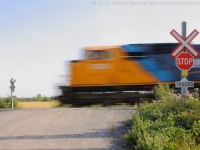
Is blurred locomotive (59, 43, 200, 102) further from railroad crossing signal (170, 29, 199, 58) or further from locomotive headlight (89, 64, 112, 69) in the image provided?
railroad crossing signal (170, 29, 199, 58)

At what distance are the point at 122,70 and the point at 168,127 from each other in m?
10.7

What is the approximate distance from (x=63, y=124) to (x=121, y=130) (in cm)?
237

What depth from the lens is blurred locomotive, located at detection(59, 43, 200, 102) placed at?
21328mm

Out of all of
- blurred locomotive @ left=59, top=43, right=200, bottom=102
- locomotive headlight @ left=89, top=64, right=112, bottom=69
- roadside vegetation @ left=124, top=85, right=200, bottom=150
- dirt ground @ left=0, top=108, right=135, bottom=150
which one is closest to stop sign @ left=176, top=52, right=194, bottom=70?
roadside vegetation @ left=124, top=85, right=200, bottom=150

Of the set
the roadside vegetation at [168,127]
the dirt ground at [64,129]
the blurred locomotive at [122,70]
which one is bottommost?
the dirt ground at [64,129]

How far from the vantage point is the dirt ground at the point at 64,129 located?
430 inches

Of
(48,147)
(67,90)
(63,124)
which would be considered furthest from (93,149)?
(67,90)

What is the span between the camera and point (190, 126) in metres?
11.4

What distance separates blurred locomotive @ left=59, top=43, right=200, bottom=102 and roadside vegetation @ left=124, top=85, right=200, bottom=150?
7.32 meters

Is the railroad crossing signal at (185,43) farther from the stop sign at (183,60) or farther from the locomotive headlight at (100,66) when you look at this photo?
the locomotive headlight at (100,66)

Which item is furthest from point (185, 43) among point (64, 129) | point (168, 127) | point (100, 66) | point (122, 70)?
point (100, 66)

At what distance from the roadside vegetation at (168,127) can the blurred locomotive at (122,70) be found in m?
7.32

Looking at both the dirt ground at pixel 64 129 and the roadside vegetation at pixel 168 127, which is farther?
the dirt ground at pixel 64 129

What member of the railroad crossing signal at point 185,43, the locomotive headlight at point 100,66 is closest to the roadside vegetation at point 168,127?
the railroad crossing signal at point 185,43
